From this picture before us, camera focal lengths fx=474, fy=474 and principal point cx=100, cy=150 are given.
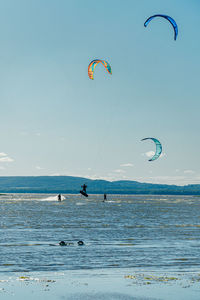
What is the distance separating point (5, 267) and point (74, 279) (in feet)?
14.3

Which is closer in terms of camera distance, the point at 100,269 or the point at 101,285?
the point at 101,285

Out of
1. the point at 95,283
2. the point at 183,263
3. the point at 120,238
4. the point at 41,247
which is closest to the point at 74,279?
the point at 95,283

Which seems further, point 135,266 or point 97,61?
point 97,61

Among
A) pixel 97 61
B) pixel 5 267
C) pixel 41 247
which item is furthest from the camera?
pixel 97 61

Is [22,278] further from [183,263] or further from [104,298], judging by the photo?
[183,263]

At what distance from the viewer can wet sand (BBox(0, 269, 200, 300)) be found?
615 inches

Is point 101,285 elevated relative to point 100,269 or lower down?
lower down

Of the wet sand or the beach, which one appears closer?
the wet sand

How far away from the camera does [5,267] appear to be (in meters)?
21.3

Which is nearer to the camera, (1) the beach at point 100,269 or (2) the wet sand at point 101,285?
(2) the wet sand at point 101,285

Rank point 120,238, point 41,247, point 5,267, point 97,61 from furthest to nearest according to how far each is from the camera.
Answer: point 97,61 < point 120,238 < point 41,247 < point 5,267

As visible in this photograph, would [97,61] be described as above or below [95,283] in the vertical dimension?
above

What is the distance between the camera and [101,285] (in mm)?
17188

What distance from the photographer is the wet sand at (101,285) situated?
15.6 m
